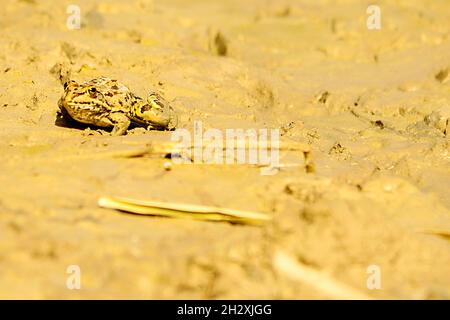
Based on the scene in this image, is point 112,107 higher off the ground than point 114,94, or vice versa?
point 114,94

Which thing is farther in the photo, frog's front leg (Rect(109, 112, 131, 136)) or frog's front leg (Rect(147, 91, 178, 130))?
frog's front leg (Rect(147, 91, 178, 130))

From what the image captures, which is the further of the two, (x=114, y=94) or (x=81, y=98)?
(x=114, y=94)

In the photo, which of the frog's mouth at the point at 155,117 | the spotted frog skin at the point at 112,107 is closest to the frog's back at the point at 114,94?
the spotted frog skin at the point at 112,107

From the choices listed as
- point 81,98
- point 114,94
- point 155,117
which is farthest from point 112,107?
point 155,117

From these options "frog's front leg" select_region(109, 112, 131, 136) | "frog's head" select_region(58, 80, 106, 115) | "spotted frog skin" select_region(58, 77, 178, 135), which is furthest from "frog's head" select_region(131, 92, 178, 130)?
"frog's head" select_region(58, 80, 106, 115)

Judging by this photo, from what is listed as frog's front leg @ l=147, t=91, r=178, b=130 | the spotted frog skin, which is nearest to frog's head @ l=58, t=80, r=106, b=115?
the spotted frog skin

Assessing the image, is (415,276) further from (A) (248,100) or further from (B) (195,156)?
(A) (248,100)

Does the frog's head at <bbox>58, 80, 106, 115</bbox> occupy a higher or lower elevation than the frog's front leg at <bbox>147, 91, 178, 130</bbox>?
higher

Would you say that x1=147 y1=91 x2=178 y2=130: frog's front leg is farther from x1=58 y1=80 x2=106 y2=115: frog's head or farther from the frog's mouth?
x1=58 y1=80 x2=106 y2=115: frog's head

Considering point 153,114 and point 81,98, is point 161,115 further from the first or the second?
point 81,98
